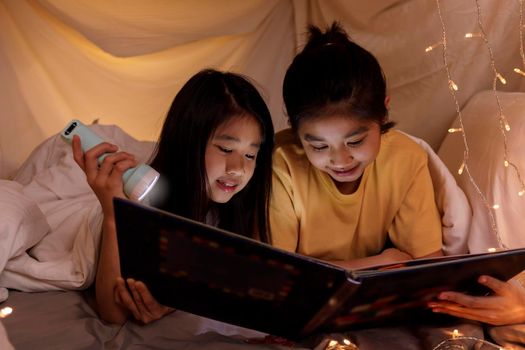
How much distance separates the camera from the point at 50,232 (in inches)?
48.7

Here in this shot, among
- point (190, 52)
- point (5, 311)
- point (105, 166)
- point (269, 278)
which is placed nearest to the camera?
point (269, 278)

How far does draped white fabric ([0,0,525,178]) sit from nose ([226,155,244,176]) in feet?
2.13

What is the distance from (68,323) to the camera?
993 millimetres

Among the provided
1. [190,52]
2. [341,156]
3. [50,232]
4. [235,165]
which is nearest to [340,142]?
[341,156]

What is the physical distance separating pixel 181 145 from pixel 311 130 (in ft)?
0.81

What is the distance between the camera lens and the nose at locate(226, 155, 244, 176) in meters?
1.06

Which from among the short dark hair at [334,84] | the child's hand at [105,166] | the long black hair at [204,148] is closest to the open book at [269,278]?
the child's hand at [105,166]

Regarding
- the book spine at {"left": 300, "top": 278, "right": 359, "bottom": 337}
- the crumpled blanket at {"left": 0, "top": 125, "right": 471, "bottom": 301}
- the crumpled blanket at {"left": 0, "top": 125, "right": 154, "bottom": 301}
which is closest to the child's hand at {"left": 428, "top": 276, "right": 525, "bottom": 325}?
the book spine at {"left": 300, "top": 278, "right": 359, "bottom": 337}

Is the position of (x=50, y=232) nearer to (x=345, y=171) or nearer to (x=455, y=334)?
(x=345, y=171)

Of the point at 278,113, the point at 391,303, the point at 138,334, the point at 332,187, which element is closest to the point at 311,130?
the point at 332,187

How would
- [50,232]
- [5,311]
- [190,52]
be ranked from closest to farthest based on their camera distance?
[5,311]
[50,232]
[190,52]

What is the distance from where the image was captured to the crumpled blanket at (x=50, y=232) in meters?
1.11

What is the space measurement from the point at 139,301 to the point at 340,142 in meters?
0.45

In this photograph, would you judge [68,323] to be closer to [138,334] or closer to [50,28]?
[138,334]
